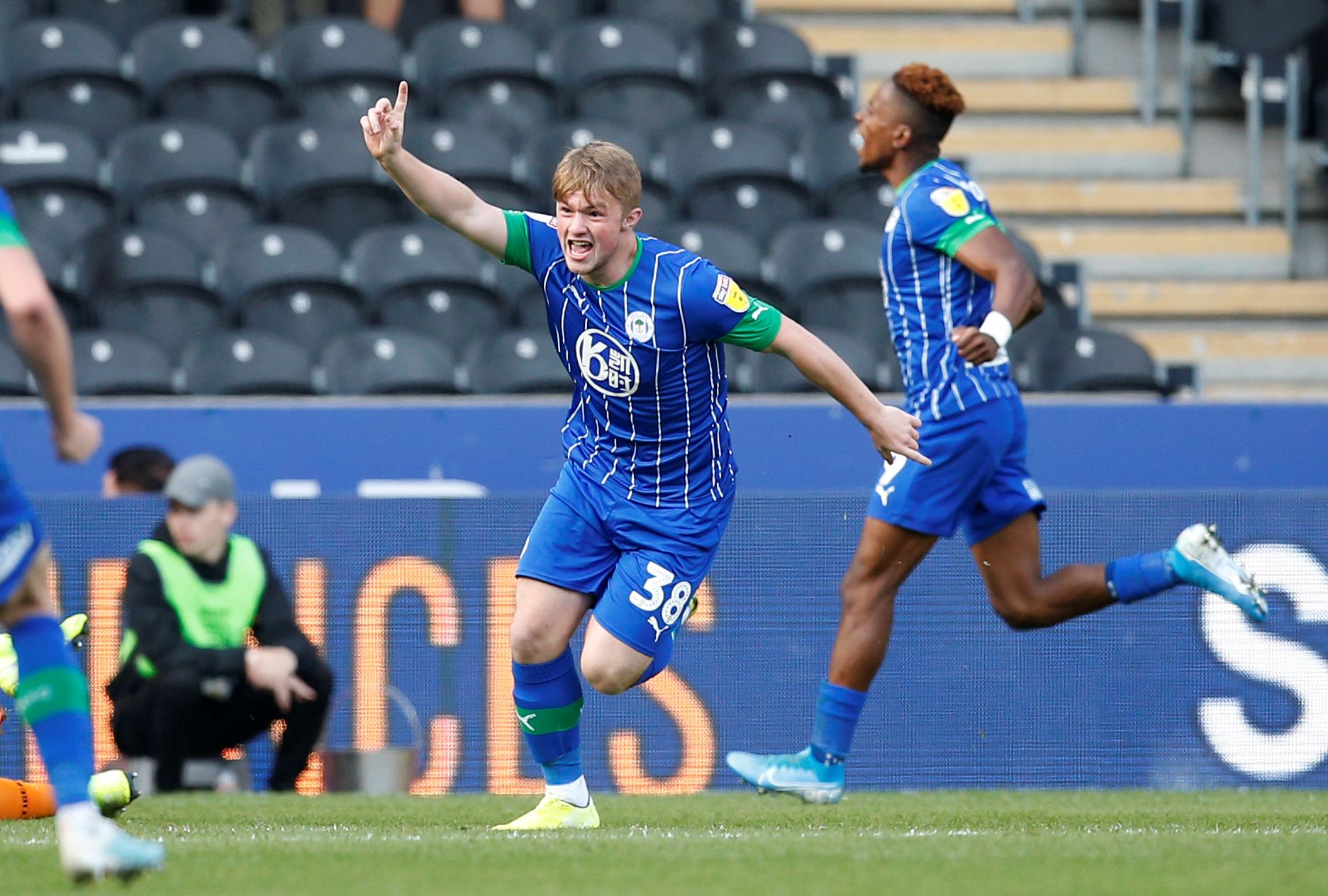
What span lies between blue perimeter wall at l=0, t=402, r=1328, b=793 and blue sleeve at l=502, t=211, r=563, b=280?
2133mm

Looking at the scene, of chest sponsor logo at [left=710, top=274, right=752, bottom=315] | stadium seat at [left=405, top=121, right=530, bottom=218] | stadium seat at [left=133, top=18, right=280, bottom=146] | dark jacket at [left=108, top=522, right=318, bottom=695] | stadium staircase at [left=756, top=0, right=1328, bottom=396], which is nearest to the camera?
chest sponsor logo at [left=710, top=274, right=752, bottom=315]

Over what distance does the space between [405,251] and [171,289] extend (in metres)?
1.20

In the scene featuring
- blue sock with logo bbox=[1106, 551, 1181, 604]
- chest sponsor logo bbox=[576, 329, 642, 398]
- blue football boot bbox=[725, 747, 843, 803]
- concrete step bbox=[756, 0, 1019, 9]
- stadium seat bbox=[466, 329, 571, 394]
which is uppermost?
concrete step bbox=[756, 0, 1019, 9]

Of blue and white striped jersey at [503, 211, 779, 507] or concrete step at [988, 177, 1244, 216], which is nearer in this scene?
blue and white striped jersey at [503, 211, 779, 507]

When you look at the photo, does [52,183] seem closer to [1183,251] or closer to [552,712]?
[552,712]

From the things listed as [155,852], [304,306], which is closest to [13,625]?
[155,852]

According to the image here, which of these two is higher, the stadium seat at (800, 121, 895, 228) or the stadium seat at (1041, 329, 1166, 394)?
the stadium seat at (800, 121, 895, 228)

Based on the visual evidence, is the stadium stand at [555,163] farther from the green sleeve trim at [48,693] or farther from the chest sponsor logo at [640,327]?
the green sleeve trim at [48,693]

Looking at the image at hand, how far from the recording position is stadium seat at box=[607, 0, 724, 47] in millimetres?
12852

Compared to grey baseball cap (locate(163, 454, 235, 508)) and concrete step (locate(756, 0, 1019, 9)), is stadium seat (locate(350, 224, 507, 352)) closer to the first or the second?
grey baseball cap (locate(163, 454, 235, 508))

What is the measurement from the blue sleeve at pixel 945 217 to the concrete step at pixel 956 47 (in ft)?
24.4

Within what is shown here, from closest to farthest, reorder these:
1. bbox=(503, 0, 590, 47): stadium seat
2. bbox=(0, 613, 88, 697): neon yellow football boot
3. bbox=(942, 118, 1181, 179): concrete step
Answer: bbox=(0, 613, 88, 697): neon yellow football boot
bbox=(503, 0, 590, 47): stadium seat
bbox=(942, 118, 1181, 179): concrete step

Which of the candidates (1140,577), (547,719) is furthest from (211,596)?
(1140,577)

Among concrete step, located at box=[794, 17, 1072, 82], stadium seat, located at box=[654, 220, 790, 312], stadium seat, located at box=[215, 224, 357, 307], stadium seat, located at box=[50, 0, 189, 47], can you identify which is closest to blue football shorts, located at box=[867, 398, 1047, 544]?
stadium seat, located at box=[654, 220, 790, 312]
